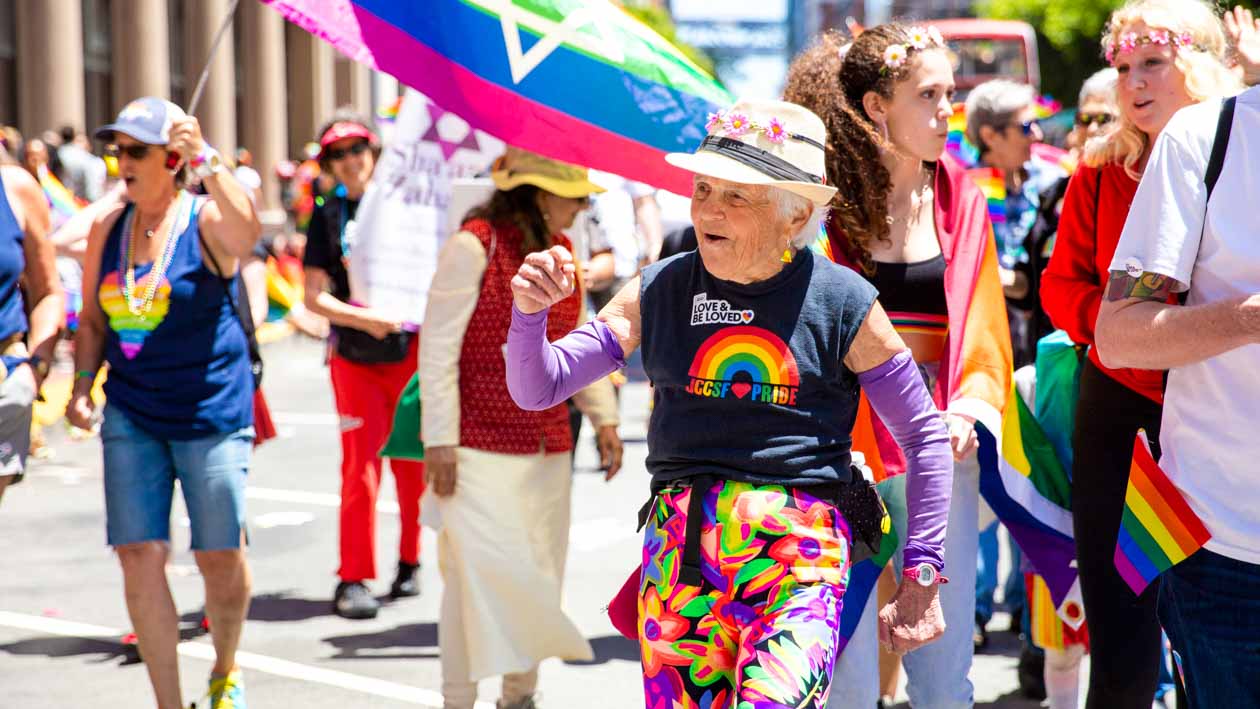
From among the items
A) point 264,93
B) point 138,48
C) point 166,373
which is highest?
point 138,48

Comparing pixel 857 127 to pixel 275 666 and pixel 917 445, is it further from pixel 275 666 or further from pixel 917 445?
pixel 275 666

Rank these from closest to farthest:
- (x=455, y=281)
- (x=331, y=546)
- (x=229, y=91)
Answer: (x=455, y=281)
(x=331, y=546)
(x=229, y=91)

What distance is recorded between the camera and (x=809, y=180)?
3262 mm

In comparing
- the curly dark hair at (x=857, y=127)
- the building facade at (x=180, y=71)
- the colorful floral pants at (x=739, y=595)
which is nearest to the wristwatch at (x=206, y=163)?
the curly dark hair at (x=857, y=127)

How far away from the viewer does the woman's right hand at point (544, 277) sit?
303 centimetres

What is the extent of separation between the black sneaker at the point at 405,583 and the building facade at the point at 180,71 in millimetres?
14093

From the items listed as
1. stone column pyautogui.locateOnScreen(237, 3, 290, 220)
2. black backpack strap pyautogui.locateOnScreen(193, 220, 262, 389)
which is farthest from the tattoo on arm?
stone column pyautogui.locateOnScreen(237, 3, 290, 220)

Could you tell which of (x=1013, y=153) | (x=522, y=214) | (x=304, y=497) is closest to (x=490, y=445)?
(x=522, y=214)

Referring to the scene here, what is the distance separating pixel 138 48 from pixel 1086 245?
82.0ft

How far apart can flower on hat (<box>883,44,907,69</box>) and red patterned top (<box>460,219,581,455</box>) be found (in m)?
1.45

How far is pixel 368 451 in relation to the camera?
7016 millimetres

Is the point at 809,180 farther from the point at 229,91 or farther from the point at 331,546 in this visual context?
the point at 229,91

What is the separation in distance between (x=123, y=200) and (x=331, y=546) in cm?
277

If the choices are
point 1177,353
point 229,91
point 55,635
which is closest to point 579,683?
point 55,635
